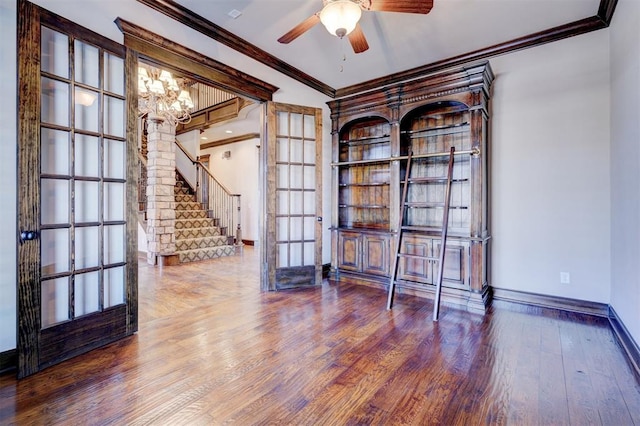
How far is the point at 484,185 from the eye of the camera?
3467mm

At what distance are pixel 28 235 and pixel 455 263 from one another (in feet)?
12.6

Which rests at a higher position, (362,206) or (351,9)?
(351,9)

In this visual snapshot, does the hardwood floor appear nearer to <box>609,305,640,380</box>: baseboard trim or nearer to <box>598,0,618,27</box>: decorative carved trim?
<box>609,305,640,380</box>: baseboard trim

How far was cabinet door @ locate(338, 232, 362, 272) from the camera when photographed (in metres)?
4.40

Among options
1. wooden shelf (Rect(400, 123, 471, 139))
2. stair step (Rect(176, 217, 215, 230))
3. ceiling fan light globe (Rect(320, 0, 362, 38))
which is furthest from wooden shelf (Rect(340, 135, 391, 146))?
stair step (Rect(176, 217, 215, 230))

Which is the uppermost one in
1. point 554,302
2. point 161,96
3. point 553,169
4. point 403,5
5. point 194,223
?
point 161,96

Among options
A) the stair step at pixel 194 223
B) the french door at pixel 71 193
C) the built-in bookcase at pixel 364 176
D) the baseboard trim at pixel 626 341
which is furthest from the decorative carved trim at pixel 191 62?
the baseboard trim at pixel 626 341

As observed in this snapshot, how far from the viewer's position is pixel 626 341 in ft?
7.82

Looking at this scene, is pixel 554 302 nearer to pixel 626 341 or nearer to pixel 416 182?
pixel 626 341

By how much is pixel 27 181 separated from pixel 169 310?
6.00 feet

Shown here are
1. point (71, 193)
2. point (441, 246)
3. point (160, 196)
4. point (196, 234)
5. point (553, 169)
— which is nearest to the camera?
point (71, 193)

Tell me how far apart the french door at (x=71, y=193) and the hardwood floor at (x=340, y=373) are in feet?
0.97

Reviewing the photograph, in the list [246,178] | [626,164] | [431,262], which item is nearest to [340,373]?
[431,262]

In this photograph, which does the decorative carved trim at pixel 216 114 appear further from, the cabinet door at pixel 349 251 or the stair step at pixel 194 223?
the cabinet door at pixel 349 251
